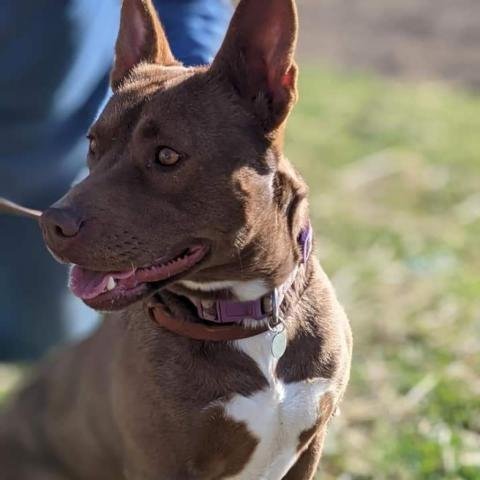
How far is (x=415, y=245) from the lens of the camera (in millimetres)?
7348

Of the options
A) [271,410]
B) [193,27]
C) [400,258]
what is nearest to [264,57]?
[271,410]

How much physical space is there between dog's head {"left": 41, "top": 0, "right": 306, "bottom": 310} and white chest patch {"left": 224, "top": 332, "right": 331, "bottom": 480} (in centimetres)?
21

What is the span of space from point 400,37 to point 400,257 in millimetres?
6860

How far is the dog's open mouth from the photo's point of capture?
328 centimetres

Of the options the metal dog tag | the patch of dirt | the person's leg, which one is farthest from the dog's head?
the patch of dirt

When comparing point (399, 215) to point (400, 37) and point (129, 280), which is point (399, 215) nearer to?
point (129, 280)

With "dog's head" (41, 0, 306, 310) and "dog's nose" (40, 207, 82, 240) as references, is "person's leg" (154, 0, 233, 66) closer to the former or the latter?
"dog's head" (41, 0, 306, 310)

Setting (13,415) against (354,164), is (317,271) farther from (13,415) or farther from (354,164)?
(354,164)

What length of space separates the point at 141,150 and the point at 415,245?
4.24 m

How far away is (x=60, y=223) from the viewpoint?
3.17 m

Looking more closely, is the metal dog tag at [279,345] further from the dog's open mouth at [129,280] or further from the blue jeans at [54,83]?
the blue jeans at [54,83]

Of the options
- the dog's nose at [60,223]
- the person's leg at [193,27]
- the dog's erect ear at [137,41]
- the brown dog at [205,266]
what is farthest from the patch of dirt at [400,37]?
the dog's nose at [60,223]

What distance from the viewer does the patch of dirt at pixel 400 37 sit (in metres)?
12.6

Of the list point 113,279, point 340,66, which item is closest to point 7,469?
point 113,279
